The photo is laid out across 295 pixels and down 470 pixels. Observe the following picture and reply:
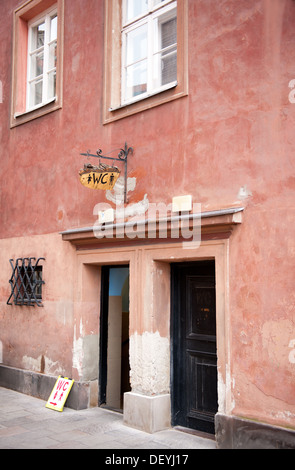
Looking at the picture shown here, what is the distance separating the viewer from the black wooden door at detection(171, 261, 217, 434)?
572 cm

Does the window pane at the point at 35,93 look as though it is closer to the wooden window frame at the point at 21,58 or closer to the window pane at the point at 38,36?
the wooden window frame at the point at 21,58

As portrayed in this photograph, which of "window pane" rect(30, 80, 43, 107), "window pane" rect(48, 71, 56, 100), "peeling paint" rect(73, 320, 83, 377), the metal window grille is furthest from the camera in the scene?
"window pane" rect(30, 80, 43, 107)

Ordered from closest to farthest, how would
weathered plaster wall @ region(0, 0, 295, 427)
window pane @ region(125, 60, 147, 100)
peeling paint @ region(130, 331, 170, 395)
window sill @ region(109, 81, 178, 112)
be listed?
weathered plaster wall @ region(0, 0, 295, 427), peeling paint @ region(130, 331, 170, 395), window sill @ region(109, 81, 178, 112), window pane @ region(125, 60, 147, 100)

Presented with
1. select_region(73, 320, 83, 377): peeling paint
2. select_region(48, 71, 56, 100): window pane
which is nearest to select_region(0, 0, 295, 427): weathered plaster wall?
select_region(73, 320, 83, 377): peeling paint

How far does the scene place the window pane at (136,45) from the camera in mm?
6703

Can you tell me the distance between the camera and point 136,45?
6840 millimetres

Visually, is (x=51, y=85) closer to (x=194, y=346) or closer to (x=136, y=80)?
(x=136, y=80)

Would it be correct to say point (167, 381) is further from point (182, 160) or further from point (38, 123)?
point (38, 123)

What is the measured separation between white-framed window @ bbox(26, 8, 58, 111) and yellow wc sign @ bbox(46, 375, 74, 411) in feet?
14.4

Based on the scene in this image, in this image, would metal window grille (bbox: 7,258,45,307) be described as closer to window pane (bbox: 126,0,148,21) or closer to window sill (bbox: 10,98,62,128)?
window sill (bbox: 10,98,62,128)

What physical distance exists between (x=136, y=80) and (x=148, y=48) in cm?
46

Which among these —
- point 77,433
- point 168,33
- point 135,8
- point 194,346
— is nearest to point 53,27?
point 135,8

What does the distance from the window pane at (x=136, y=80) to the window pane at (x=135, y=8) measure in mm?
742

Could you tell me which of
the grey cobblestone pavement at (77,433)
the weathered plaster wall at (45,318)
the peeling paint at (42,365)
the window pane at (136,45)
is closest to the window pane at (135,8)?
the window pane at (136,45)
